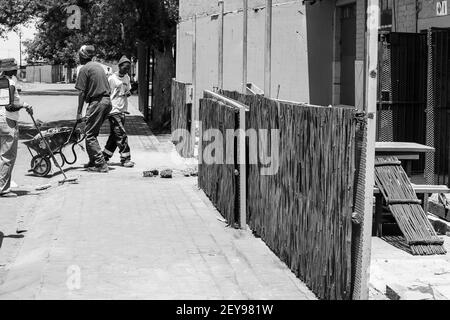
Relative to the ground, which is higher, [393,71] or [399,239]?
[393,71]

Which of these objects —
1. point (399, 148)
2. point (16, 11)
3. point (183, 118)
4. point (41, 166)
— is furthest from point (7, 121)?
point (16, 11)

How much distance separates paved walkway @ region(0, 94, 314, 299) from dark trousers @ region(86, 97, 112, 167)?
1.38 m

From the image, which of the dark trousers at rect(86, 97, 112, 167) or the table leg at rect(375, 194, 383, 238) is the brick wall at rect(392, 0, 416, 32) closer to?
the table leg at rect(375, 194, 383, 238)

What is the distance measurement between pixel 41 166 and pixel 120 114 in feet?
5.34

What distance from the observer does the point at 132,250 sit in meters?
7.71

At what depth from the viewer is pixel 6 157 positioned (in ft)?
36.6

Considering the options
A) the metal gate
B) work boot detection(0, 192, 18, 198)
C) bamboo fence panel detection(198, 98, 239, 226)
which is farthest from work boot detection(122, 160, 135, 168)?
the metal gate

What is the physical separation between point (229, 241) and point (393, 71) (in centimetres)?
312

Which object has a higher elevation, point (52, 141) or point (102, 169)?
point (52, 141)

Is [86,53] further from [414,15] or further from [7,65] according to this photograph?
[414,15]

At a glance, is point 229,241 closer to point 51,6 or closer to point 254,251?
point 254,251

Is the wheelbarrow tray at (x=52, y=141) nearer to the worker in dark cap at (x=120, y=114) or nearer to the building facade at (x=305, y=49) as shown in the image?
the worker in dark cap at (x=120, y=114)
